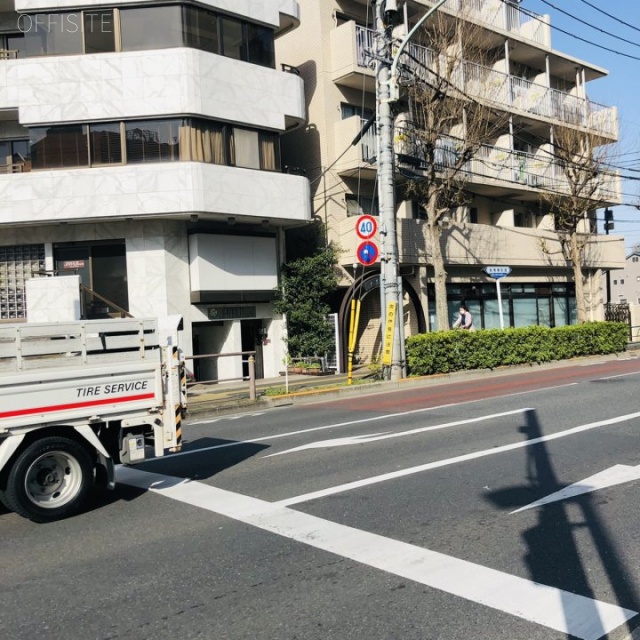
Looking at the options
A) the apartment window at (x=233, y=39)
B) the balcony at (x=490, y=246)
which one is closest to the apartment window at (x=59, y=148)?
the apartment window at (x=233, y=39)

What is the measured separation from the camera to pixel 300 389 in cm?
1670

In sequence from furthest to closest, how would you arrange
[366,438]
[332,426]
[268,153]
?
[268,153] → [332,426] → [366,438]

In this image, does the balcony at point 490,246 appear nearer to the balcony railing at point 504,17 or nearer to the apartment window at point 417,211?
the apartment window at point 417,211

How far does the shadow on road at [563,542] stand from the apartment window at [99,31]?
17321mm

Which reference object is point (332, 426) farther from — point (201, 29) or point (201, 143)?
point (201, 29)

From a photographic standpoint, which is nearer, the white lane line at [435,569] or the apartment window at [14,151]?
the white lane line at [435,569]

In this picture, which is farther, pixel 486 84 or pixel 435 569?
pixel 486 84

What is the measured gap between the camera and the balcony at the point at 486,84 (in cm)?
2302

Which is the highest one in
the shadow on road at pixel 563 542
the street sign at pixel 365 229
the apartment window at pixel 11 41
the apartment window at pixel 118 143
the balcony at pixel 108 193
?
the apartment window at pixel 11 41

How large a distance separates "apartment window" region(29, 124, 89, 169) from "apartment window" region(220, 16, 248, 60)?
16.4 feet

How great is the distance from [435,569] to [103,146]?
17.2m

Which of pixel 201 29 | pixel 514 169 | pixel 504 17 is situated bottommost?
pixel 514 169

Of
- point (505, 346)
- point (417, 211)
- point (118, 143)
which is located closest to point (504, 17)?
point (417, 211)

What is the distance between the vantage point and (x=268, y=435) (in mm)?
10539
